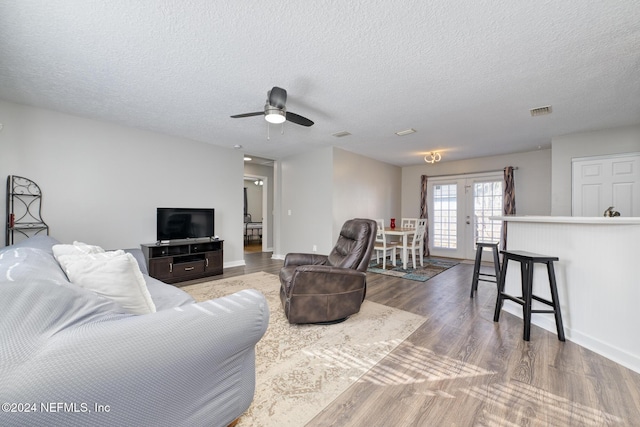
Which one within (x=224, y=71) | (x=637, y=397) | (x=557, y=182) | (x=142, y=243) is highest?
(x=224, y=71)

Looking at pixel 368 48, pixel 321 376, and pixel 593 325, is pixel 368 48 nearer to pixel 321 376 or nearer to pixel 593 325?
pixel 321 376

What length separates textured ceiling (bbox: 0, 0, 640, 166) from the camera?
1.81m

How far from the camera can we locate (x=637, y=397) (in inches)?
62.9

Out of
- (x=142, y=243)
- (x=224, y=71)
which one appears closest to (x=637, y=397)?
(x=224, y=71)

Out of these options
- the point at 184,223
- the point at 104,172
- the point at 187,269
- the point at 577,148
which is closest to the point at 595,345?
the point at 577,148

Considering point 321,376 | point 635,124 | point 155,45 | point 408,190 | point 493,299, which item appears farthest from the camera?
point 408,190

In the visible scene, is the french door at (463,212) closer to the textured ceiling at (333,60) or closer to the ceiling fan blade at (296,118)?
the textured ceiling at (333,60)

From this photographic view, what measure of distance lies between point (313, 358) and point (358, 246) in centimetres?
123

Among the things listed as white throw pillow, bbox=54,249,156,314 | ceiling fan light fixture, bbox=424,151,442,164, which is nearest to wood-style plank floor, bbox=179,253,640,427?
white throw pillow, bbox=54,249,156,314

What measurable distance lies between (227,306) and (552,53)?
3.18m

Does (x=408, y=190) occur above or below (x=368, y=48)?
below

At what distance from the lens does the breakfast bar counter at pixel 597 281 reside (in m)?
1.95

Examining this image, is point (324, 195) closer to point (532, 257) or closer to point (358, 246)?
point (358, 246)

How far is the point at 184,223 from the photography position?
455 cm
